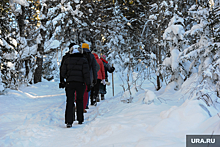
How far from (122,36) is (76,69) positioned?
49.5 feet

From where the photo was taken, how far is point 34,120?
5387 millimetres

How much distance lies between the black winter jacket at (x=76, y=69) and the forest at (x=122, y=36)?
1.91m

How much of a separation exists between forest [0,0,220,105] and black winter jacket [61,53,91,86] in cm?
191

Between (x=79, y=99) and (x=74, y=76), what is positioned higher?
(x=74, y=76)

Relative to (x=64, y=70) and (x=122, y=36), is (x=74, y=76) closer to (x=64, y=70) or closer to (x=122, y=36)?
(x=64, y=70)

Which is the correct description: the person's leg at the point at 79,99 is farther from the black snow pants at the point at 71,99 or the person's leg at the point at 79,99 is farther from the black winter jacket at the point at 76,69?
the black winter jacket at the point at 76,69

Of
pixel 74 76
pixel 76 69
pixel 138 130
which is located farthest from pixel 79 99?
pixel 138 130

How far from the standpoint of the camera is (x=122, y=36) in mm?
19734

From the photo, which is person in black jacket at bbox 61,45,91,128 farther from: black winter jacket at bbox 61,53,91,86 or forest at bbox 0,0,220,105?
forest at bbox 0,0,220,105

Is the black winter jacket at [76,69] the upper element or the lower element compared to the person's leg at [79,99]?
upper

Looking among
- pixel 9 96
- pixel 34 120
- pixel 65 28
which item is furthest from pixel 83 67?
pixel 65 28

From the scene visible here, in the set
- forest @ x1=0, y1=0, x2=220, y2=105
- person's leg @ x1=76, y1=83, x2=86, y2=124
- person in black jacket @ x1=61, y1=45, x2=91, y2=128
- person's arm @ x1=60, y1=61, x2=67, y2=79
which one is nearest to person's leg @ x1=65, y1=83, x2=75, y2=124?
person in black jacket @ x1=61, y1=45, x2=91, y2=128

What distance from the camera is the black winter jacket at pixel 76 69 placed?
16.9 feet

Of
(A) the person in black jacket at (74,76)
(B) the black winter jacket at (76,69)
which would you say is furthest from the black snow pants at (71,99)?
(B) the black winter jacket at (76,69)
